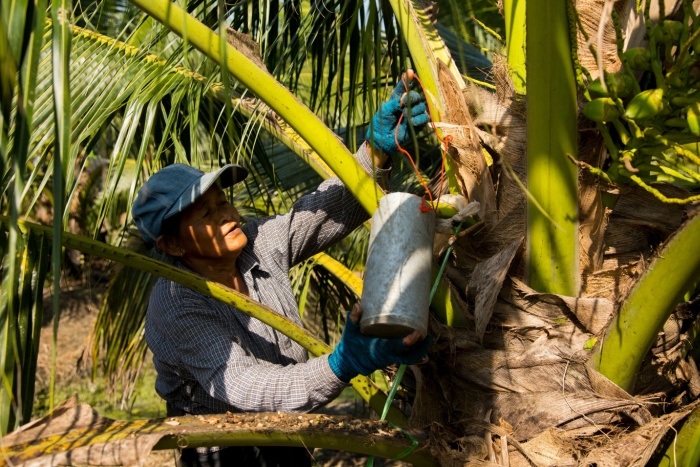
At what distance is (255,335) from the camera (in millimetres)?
2410

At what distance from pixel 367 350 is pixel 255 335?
58 centimetres

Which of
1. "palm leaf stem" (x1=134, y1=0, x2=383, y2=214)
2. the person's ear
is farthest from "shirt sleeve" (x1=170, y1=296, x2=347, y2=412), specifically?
"palm leaf stem" (x1=134, y1=0, x2=383, y2=214)

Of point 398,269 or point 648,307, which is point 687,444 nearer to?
point 648,307

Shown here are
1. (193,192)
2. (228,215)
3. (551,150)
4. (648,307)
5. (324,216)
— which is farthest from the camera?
(324,216)

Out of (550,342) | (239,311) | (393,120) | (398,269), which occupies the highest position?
(393,120)

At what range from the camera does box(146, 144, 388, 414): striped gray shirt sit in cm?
207

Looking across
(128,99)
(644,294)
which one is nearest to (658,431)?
(644,294)

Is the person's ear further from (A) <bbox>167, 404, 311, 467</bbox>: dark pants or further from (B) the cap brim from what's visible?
(A) <bbox>167, 404, 311, 467</bbox>: dark pants

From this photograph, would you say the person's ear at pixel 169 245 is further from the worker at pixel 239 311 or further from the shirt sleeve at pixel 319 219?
the shirt sleeve at pixel 319 219

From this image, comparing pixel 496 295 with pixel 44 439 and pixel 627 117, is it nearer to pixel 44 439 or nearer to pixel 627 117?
pixel 627 117

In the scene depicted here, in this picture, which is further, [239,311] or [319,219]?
[319,219]

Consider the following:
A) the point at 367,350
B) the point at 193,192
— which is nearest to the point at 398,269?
the point at 367,350

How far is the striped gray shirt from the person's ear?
4.2 inches

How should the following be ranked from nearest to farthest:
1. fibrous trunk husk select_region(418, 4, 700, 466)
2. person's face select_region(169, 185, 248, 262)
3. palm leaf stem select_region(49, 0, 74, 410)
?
palm leaf stem select_region(49, 0, 74, 410) < fibrous trunk husk select_region(418, 4, 700, 466) < person's face select_region(169, 185, 248, 262)
